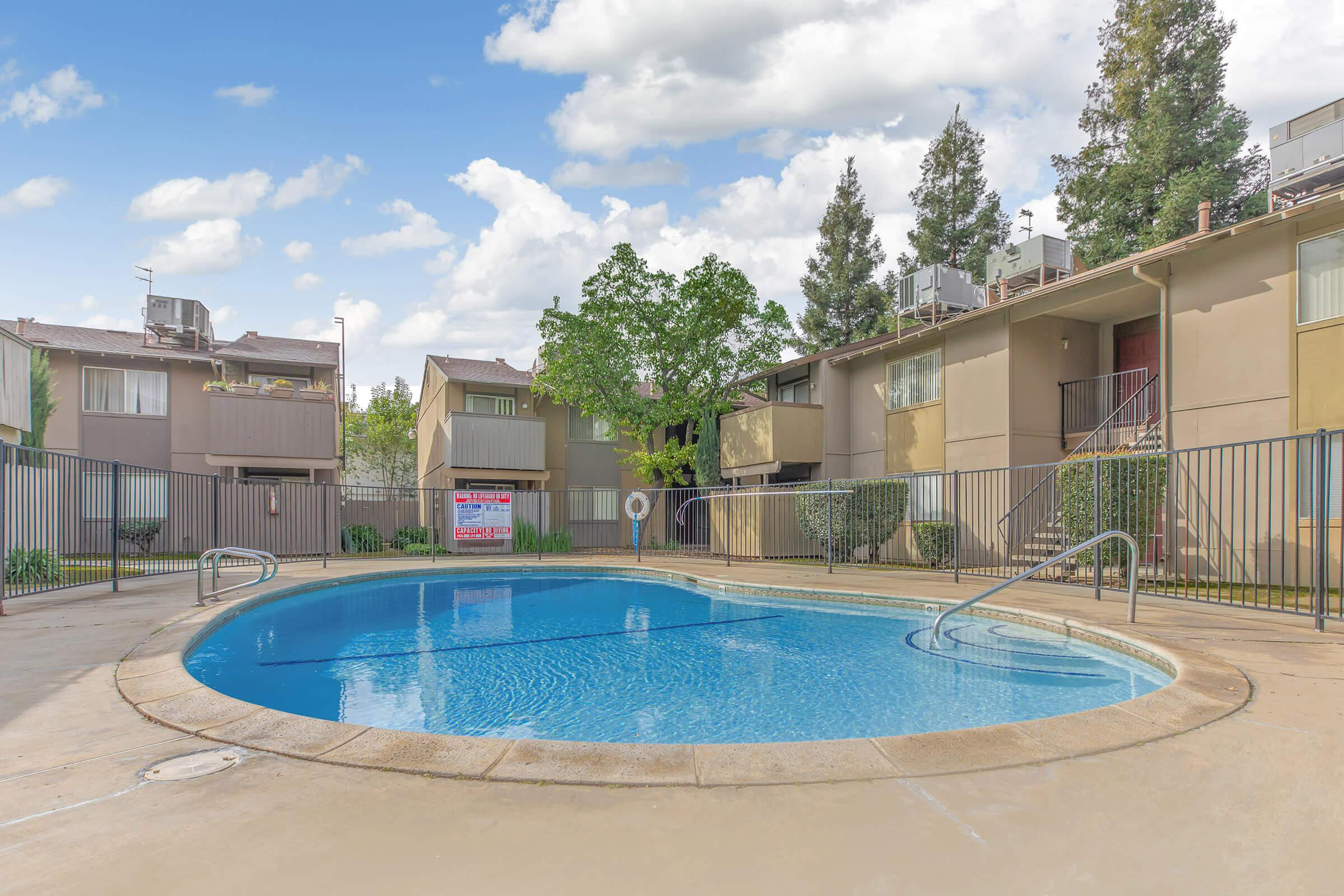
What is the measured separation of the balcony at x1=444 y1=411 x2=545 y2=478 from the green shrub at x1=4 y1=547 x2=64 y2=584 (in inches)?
444

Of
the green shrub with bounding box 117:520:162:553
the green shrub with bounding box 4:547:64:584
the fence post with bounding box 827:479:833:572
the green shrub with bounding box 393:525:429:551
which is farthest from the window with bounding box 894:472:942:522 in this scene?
the green shrub with bounding box 117:520:162:553

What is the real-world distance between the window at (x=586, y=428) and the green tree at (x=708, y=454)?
415cm

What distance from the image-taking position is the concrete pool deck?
227 cm

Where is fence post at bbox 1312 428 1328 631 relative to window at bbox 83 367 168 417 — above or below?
below

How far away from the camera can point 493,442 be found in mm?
22125

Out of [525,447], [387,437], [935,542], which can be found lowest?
[935,542]

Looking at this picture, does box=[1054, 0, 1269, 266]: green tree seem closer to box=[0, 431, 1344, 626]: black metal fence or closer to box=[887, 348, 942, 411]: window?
box=[887, 348, 942, 411]: window

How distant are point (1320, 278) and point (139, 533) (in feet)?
84.4

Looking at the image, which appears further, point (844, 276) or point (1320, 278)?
point (844, 276)

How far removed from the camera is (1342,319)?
987 centimetres

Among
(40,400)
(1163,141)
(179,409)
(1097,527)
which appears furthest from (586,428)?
(1163,141)

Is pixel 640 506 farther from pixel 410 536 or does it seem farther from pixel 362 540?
pixel 362 540

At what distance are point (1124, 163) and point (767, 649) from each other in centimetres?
2545

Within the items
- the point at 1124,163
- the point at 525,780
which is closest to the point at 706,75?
the point at 525,780
